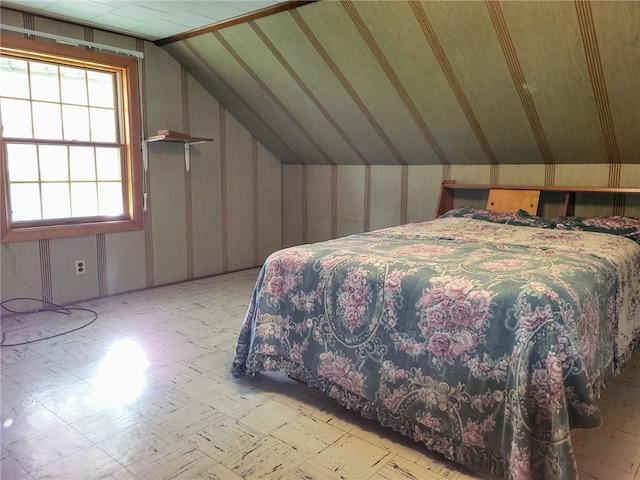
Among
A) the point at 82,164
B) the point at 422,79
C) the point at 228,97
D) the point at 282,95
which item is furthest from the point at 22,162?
the point at 422,79

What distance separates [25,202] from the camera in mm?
3766

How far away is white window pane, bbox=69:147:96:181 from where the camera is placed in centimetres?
400

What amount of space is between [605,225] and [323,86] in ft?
7.78

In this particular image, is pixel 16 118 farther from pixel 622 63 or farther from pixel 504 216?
pixel 622 63

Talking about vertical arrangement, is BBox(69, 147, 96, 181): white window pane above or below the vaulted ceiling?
below

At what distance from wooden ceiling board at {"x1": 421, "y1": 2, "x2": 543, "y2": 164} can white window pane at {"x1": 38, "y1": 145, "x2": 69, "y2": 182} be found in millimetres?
3040

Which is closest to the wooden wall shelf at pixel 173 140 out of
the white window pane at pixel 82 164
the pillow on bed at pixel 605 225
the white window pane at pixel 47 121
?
the white window pane at pixel 82 164

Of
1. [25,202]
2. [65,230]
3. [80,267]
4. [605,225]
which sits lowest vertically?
[80,267]

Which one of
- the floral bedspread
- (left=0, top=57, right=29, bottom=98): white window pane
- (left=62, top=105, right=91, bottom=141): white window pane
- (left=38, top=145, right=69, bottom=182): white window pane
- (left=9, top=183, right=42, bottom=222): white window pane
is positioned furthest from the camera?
(left=62, top=105, right=91, bottom=141): white window pane

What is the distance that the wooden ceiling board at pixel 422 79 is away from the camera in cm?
308

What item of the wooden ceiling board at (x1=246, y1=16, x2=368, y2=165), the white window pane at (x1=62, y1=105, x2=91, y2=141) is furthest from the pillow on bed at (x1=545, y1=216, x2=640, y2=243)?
the white window pane at (x1=62, y1=105, x2=91, y2=141)

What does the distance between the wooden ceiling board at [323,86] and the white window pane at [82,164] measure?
1843 mm

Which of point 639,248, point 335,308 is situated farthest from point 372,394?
point 639,248

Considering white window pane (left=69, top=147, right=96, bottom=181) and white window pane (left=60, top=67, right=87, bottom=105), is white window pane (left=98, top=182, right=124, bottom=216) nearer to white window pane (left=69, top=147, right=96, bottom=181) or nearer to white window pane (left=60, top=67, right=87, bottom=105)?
white window pane (left=69, top=147, right=96, bottom=181)
